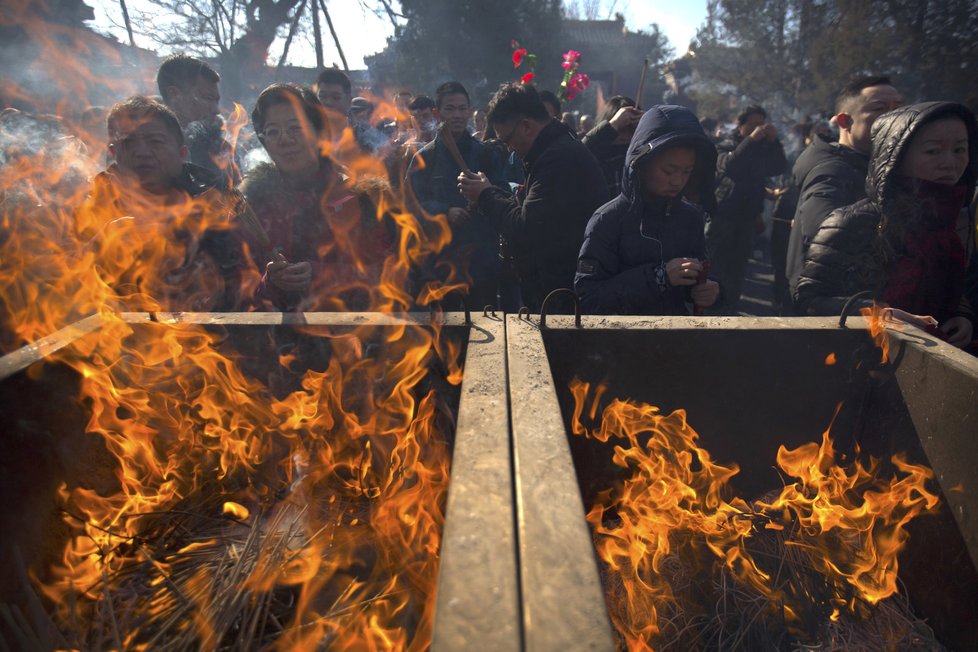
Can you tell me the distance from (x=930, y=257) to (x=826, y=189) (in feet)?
2.34

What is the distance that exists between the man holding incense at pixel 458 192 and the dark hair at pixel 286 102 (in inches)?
48.5

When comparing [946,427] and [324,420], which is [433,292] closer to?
[324,420]

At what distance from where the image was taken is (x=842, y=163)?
2984mm

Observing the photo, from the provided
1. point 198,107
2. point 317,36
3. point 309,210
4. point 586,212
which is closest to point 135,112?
point 309,210

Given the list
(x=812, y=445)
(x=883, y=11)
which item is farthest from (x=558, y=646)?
(x=883, y=11)

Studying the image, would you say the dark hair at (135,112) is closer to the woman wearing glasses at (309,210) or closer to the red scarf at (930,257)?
the woman wearing glasses at (309,210)

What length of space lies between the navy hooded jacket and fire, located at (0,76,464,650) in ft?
2.79

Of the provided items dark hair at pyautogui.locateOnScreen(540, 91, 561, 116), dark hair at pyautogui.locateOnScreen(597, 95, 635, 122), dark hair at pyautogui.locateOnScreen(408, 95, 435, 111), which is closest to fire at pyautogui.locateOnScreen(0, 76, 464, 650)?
dark hair at pyautogui.locateOnScreen(597, 95, 635, 122)

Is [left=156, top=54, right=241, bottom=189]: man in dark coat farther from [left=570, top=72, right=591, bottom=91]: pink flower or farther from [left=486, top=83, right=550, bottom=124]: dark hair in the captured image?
[left=570, top=72, right=591, bottom=91]: pink flower

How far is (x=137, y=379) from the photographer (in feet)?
7.43

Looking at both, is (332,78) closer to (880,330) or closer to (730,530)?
(880,330)

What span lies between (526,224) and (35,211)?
3.56 meters

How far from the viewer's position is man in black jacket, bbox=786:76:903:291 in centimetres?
287

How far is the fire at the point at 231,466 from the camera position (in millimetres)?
1704
